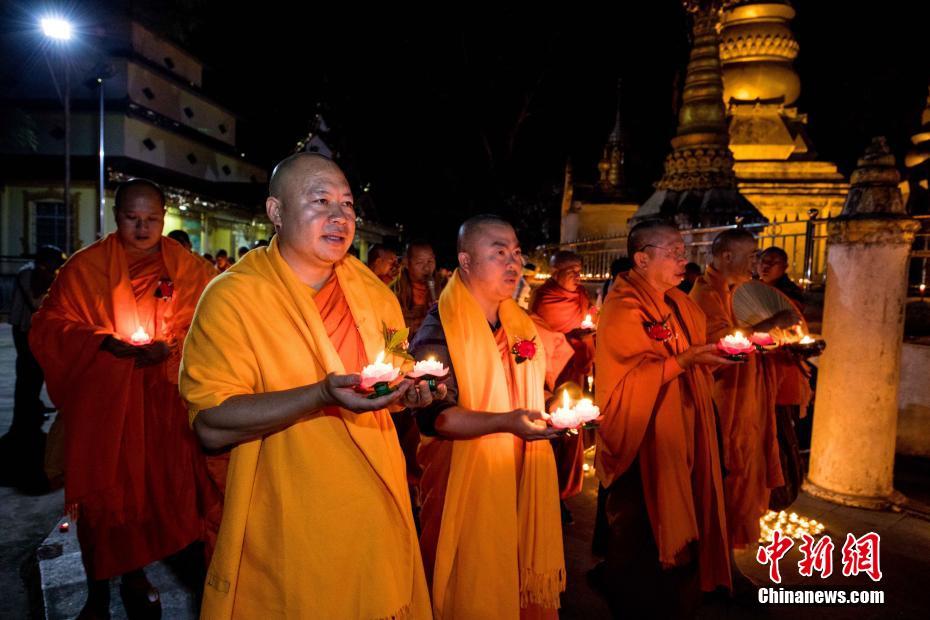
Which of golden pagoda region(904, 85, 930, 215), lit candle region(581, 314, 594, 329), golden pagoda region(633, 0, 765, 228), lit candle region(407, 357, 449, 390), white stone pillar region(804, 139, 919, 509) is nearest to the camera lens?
lit candle region(407, 357, 449, 390)

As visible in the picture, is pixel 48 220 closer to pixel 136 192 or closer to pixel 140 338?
pixel 136 192

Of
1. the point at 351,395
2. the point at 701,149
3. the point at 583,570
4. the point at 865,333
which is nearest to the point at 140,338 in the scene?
the point at 351,395

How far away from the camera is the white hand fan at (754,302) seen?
15.8 feet

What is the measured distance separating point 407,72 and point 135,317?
104 ft

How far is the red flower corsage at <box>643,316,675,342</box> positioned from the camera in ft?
12.5

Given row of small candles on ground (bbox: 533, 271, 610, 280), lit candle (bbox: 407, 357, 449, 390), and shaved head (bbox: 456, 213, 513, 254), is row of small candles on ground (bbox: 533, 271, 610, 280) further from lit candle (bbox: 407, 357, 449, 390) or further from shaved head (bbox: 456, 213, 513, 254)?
lit candle (bbox: 407, 357, 449, 390)

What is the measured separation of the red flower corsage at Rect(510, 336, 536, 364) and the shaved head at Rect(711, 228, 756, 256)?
2.18 metres

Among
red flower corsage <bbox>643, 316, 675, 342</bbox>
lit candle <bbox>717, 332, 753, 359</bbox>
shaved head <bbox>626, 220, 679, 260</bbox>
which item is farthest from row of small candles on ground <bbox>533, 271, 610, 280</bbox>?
lit candle <bbox>717, 332, 753, 359</bbox>

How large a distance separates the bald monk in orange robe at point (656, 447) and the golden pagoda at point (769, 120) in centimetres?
1153

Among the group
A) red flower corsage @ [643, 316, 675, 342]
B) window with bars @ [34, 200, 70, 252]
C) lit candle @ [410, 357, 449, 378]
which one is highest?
window with bars @ [34, 200, 70, 252]

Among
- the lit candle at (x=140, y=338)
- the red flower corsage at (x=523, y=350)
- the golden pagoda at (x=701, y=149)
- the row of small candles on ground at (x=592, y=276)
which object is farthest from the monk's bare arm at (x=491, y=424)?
the row of small candles on ground at (x=592, y=276)

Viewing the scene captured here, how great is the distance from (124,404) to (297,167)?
2326 mm

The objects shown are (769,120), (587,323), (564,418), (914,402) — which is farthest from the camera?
(769,120)

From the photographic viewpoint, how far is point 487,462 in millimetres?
3219
